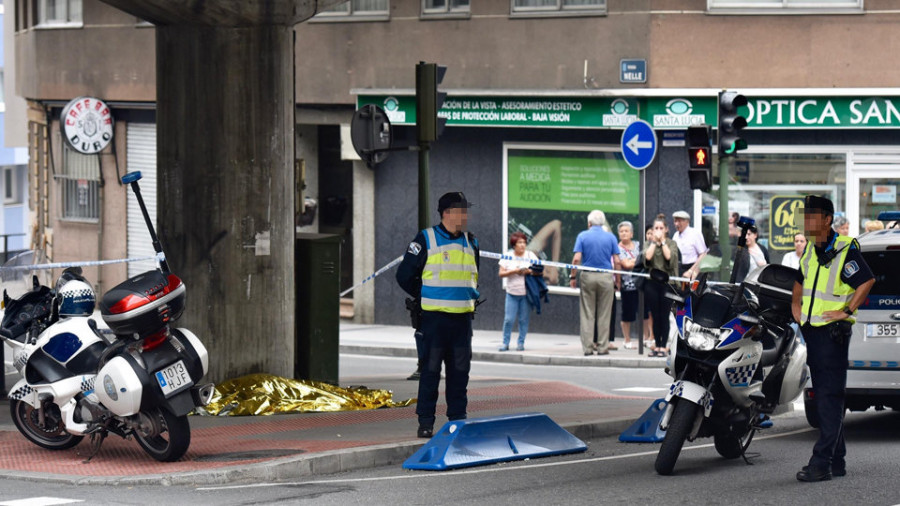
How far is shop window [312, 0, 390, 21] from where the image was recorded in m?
25.1

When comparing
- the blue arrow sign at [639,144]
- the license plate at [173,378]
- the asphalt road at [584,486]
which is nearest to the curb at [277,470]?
the asphalt road at [584,486]

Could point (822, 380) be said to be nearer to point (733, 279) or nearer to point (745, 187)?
point (733, 279)

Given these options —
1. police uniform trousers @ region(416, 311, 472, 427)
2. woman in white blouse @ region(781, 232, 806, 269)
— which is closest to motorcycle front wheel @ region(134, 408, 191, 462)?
police uniform trousers @ region(416, 311, 472, 427)

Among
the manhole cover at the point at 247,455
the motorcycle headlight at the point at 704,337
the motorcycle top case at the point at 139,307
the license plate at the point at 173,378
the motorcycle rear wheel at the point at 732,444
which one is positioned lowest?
the manhole cover at the point at 247,455

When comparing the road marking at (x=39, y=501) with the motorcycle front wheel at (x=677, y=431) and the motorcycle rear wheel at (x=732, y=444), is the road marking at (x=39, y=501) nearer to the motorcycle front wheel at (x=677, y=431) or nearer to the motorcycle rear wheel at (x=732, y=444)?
the motorcycle front wheel at (x=677, y=431)

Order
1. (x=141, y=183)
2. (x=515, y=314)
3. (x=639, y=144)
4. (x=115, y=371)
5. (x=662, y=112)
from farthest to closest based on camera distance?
Answer: (x=141, y=183)
(x=662, y=112)
(x=639, y=144)
(x=515, y=314)
(x=115, y=371)

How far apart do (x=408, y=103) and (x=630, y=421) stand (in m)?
13.1

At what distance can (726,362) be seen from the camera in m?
9.86

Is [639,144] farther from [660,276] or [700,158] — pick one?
[660,276]

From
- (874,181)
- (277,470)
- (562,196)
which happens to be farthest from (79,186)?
(277,470)

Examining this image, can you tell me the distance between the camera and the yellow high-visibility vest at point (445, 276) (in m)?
11.0

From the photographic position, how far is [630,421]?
40.7ft

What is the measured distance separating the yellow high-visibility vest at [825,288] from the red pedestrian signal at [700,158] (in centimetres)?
964

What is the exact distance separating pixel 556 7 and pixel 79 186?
11903mm
